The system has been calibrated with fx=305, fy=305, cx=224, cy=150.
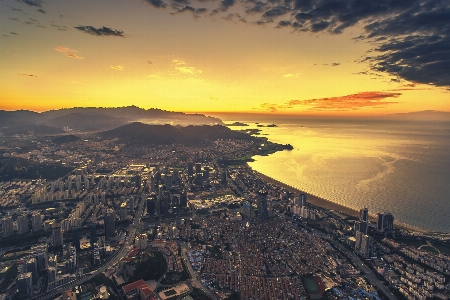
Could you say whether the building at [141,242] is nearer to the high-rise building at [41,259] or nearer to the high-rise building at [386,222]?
the high-rise building at [41,259]

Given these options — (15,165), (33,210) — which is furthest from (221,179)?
(15,165)

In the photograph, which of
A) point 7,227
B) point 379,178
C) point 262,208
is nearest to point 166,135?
point 379,178

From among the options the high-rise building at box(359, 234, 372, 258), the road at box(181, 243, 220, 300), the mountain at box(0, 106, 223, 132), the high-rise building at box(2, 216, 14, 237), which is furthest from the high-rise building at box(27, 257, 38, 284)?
the mountain at box(0, 106, 223, 132)

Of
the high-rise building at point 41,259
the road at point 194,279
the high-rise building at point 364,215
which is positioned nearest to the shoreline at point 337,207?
the high-rise building at point 364,215

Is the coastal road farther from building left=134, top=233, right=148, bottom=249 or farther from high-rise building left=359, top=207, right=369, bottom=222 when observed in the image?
building left=134, top=233, right=148, bottom=249

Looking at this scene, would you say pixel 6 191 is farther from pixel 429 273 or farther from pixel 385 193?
pixel 385 193

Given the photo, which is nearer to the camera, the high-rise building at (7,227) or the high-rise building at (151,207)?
the high-rise building at (7,227)

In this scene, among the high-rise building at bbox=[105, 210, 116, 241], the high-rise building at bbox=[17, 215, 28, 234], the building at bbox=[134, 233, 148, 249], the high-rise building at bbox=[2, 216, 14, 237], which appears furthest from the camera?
the high-rise building at bbox=[17, 215, 28, 234]
